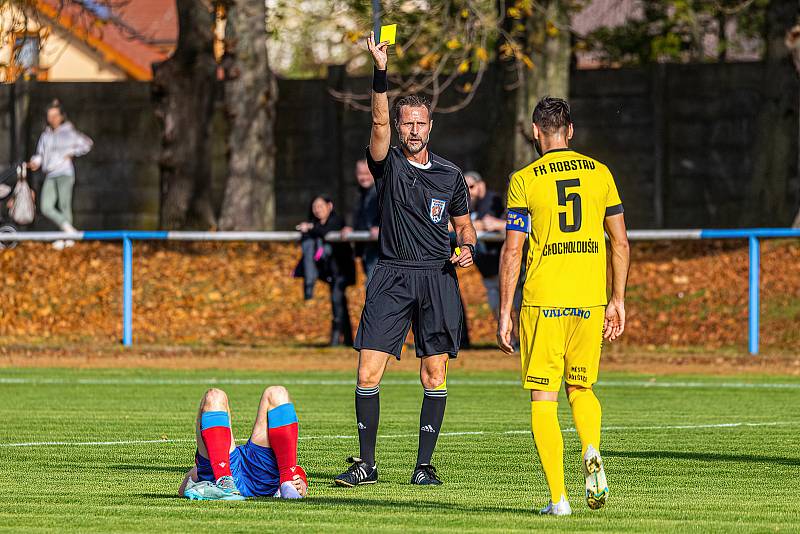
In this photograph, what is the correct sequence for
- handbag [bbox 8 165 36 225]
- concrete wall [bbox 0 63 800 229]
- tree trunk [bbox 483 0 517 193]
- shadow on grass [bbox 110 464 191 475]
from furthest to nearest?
concrete wall [bbox 0 63 800 229] < handbag [bbox 8 165 36 225] < tree trunk [bbox 483 0 517 193] < shadow on grass [bbox 110 464 191 475]

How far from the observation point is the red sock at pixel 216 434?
8578mm

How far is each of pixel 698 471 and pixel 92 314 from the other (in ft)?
52.2

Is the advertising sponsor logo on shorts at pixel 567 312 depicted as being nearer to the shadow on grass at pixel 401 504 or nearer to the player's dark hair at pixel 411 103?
the shadow on grass at pixel 401 504

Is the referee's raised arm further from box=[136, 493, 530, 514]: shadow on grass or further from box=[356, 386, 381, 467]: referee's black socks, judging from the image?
box=[136, 493, 530, 514]: shadow on grass

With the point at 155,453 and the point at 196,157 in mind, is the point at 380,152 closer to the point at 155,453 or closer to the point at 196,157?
the point at 155,453

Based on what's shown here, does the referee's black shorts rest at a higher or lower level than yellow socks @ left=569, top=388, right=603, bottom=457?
higher

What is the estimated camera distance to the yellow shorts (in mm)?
8453

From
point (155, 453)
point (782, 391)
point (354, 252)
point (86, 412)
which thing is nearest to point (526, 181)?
point (155, 453)

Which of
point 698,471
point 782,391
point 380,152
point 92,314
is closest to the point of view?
point 380,152

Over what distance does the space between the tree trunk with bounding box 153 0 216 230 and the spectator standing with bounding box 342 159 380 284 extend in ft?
20.8

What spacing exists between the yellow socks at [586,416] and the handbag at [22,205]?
20539 millimetres

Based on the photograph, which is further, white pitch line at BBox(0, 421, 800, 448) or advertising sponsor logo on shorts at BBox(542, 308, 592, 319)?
white pitch line at BBox(0, 421, 800, 448)

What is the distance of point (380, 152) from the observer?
32.8ft

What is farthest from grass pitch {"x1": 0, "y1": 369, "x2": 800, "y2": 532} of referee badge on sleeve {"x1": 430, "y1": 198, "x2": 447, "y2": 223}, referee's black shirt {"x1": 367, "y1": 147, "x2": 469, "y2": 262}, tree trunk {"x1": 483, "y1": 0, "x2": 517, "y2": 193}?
tree trunk {"x1": 483, "y1": 0, "x2": 517, "y2": 193}
